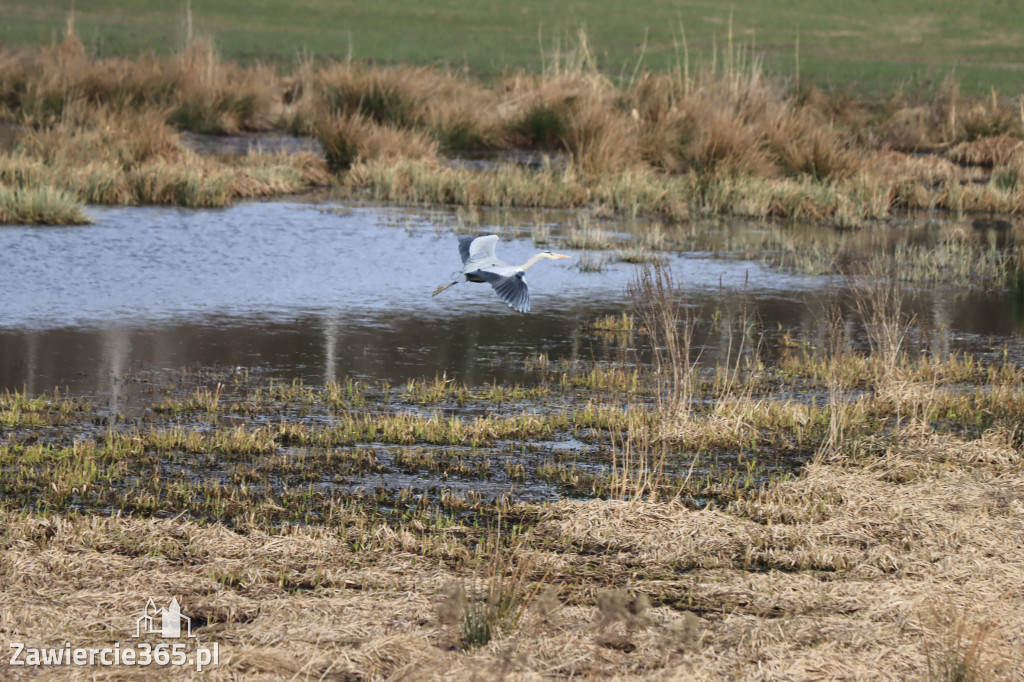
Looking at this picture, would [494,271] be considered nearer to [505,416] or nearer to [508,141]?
[505,416]

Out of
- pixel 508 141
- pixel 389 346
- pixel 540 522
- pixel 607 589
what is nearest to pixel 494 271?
pixel 540 522

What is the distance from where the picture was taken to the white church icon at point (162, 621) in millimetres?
4582

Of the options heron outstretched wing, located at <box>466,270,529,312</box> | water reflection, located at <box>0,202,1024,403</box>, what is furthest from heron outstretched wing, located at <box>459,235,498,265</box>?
water reflection, located at <box>0,202,1024,403</box>

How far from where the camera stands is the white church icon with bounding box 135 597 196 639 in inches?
180

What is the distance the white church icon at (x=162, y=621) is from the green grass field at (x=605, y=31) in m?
36.3

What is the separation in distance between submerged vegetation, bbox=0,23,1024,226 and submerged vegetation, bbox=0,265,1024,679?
27.1 feet

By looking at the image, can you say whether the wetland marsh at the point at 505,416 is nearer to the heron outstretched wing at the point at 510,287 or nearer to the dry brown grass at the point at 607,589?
the dry brown grass at the point at 607,589

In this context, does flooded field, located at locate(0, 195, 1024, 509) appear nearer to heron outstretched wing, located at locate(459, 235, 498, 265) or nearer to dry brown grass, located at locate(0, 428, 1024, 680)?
dry brown grass, located at locate(0, 428, 1024, 680)

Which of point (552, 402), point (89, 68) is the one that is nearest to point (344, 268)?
point (552, 402)

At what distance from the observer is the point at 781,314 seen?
1215 cm

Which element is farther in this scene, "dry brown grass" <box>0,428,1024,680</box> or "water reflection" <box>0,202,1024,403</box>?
"water reflection" <box>0,202,1024,403</box>

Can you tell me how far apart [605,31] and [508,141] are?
38.4 m

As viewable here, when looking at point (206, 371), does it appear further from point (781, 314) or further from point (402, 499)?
point (781, 314)

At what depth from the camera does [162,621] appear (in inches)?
183
